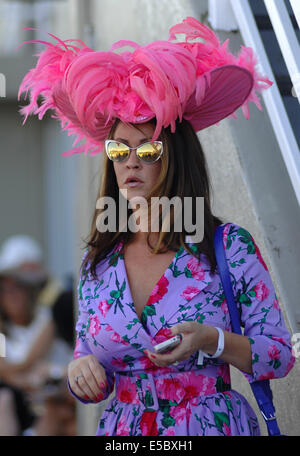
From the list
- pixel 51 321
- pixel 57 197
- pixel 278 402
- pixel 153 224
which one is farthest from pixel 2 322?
pixel 57 197

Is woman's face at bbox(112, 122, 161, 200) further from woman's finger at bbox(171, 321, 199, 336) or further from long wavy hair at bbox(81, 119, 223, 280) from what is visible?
woman's finger at bbox(171, 321, 199, 336)

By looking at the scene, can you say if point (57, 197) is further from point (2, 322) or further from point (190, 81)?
point (190, 81)

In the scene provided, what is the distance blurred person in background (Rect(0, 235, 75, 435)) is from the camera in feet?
14.9

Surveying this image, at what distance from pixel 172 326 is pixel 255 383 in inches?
11.6

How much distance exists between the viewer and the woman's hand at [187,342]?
193 cm

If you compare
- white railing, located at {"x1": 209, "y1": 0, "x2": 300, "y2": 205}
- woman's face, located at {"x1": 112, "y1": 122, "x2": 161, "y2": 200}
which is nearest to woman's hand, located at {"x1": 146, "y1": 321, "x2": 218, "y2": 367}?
woman's face, located at {"x1": 112, "y1": 122, "x2": 161, "y2": 200}

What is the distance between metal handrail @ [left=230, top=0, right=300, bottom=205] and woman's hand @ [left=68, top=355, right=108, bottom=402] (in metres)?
1.16

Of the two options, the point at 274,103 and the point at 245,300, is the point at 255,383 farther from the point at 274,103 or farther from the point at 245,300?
the point at 274,103

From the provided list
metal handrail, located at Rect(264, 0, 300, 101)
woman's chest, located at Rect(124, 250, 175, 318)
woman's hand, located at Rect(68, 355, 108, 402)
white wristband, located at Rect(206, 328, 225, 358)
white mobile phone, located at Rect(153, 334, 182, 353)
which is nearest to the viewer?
white mobile phone, located at Rect(153, 334, 182, 353)

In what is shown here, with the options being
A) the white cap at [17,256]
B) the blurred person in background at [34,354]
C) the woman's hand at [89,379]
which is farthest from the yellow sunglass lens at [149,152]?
the white cap at [17,256]

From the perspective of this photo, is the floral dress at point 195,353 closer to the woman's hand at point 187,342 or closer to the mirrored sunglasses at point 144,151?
the woman's hand at point 187,342

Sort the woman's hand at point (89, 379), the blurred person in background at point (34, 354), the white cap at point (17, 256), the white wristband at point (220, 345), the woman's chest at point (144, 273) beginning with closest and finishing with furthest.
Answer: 1. the white wristband at point (220, 345)
2. the woman's hand at point (89, 379)
3. the woman's chest at point (144, 273)
4. the blurred person in background at point (34, 354)
5. the white cap at point (17, 256)

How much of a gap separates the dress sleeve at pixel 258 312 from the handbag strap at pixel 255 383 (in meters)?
0.01
